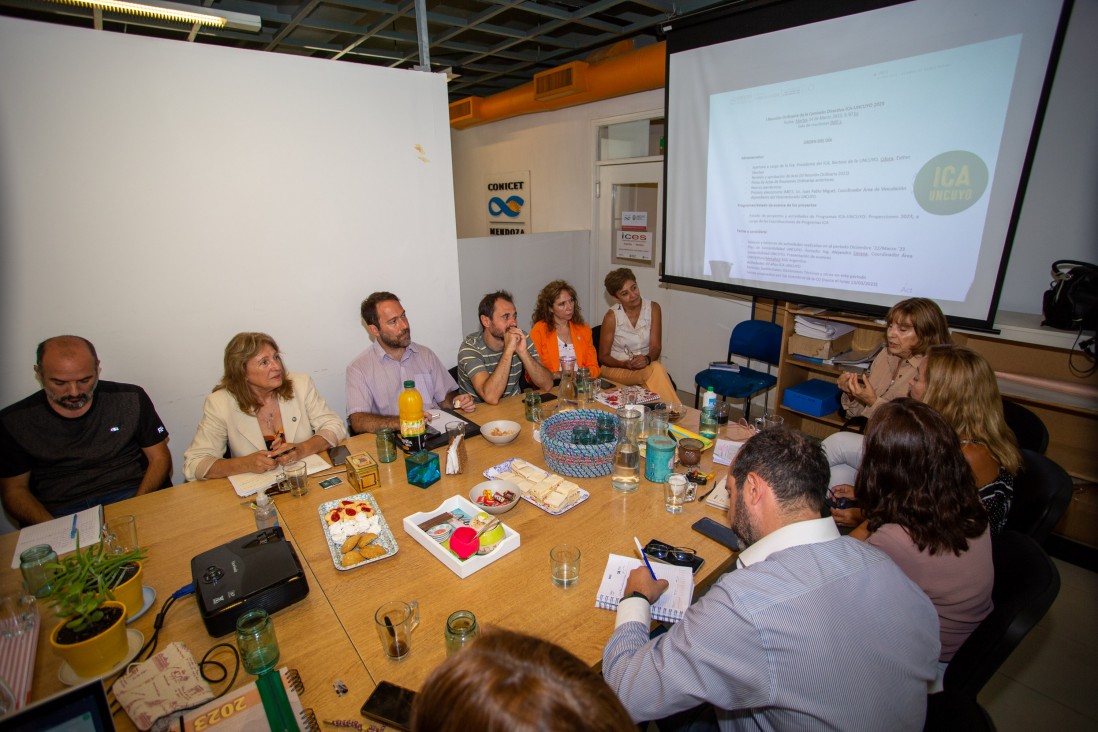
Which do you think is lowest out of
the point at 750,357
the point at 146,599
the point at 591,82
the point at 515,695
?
the point at 750,357

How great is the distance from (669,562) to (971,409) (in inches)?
55.4

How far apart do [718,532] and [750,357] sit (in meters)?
3.09

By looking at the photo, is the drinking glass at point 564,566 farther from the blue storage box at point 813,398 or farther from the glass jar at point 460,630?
the blue storage box at point 813,398

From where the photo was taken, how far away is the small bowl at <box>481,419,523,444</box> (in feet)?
7.76

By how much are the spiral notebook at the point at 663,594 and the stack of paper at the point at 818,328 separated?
9.79ft

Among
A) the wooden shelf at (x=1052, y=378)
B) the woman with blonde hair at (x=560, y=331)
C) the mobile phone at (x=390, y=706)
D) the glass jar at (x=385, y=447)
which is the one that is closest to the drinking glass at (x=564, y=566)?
the mobile phone at (x=390, y=706)

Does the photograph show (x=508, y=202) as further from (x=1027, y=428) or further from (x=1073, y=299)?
(x=1027, y=428)

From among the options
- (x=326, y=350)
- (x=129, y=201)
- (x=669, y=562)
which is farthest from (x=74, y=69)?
(x=669, y=562)

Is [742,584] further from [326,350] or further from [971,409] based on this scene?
[326,350]

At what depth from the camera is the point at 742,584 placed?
1.12 m

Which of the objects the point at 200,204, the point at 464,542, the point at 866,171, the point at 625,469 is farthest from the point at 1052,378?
the point at 200,204

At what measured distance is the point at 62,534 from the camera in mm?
1719

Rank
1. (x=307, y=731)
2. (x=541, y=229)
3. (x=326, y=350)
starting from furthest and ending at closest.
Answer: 1. (x=541, y=229)
2. (x=326, y=350)
3. (x=307, y=731)

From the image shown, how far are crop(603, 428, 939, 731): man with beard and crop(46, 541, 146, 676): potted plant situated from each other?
1.20m
